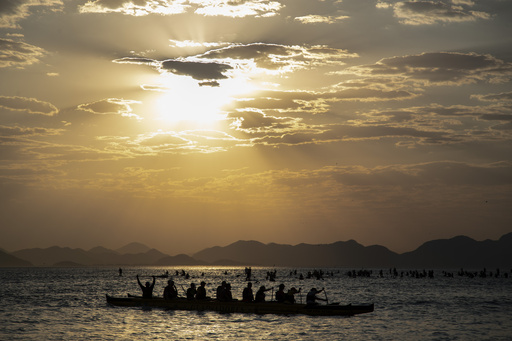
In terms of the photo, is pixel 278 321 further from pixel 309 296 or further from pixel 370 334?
pixel 370 334

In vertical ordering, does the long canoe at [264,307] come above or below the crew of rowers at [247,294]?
below

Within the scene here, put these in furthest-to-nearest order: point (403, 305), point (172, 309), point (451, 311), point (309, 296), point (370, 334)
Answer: point (403, 305) < point (451, 311) < point (172, 309) < point (309, 296) < point (370, 334)

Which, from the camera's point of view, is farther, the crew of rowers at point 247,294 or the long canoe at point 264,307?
the crew of rowers at point 247,294

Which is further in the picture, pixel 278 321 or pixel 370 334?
pixel 278 321

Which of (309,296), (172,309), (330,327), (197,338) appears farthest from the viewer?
(172,309)

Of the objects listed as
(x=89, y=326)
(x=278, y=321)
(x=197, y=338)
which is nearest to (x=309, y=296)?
(x=278, y=321)

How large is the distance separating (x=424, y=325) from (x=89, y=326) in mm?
21451

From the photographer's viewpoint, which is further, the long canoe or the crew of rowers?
the crew of rowers

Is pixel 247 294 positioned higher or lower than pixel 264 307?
higher

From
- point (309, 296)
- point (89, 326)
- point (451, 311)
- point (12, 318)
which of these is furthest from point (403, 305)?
point (12, 318)

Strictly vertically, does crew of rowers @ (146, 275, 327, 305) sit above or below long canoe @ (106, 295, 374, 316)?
above

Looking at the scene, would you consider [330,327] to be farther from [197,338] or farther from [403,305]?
[403,305]

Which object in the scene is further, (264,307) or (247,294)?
(247,294)

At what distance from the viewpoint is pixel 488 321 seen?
3878cm
